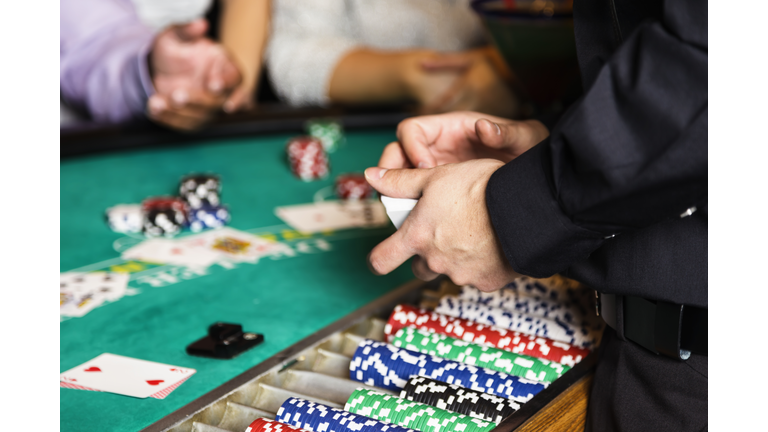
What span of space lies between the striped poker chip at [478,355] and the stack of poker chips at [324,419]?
26 cm

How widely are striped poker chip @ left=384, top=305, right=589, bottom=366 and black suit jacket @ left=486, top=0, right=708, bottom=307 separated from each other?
21cm

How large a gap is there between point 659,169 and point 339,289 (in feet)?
3.02

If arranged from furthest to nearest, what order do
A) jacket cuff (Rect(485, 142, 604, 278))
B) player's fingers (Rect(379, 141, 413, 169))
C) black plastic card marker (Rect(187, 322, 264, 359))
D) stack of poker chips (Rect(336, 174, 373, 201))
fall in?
stack of poker chips (Rect(336, 174, 373, 201)) < player's fingers (Rect(379, 141, 413, 169)) < black plastic card marker (Rect(187, 322, 264, 359)) < jacket cuff (Rect(485, 142, 604, 278))

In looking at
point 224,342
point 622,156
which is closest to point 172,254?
point 224,342

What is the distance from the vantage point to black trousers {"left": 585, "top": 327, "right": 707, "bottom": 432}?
0.95 meters

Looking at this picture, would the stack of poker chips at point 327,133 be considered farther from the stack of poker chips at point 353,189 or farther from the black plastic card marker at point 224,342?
the black plastic card marker at point 224,342

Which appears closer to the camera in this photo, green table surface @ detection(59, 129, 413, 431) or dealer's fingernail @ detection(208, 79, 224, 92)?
green table surface @ detection(59, 129, 413, 431)

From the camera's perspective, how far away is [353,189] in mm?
2266

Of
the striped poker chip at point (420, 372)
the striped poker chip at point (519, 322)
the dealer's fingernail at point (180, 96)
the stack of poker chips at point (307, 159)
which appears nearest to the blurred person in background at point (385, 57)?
the stack of poker chips at point (307, 159)

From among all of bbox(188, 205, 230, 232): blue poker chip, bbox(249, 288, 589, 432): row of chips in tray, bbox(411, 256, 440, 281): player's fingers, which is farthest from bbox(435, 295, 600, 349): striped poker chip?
bbox(188, 205, 230, 232): blue poker chip

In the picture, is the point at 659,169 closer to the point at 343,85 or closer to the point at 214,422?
the point at 214,422

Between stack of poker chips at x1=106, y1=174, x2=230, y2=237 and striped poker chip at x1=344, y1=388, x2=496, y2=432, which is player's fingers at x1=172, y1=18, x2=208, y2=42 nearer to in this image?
stack of poker chips at x1=106, y1=174, x2=230, y2=237

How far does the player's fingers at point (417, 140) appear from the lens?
1.32m

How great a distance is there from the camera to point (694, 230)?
2.92 ft
